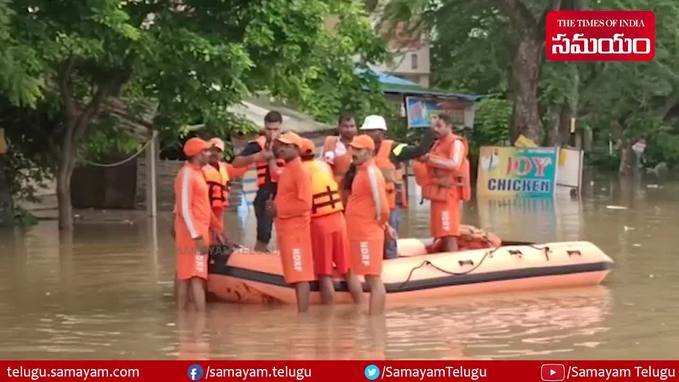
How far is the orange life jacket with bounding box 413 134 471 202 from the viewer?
13.9 meters

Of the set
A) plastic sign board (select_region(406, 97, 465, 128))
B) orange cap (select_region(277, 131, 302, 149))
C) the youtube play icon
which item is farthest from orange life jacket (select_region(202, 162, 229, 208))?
plastic sign board (select_region(406, 97, 465, 128))

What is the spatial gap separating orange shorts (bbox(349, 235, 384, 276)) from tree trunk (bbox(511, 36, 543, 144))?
1008 inches

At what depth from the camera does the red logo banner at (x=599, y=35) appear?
117 ft

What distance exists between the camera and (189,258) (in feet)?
40.5

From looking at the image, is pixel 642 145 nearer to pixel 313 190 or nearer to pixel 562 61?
pixel 562 61

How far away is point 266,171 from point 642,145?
41845mm

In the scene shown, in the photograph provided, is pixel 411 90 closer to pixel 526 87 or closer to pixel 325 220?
pixel 526 87

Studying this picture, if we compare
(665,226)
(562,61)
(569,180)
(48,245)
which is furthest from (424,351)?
(562,61)

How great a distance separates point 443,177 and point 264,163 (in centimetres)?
181

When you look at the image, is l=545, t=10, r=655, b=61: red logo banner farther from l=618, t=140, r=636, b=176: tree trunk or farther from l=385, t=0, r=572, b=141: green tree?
l=618, t=140, r=636, b=176: tree trunk

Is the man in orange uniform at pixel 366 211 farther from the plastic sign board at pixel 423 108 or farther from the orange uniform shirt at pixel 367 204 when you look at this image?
the plastic sign board at pixel 423 108

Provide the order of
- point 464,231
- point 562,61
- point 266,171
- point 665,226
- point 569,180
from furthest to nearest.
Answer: point 562,61 < point 569,180 < point 665,226 < point 464,231 < point 266,171

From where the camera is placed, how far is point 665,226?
23203 millimetres

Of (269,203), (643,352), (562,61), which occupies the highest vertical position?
(562,61)
